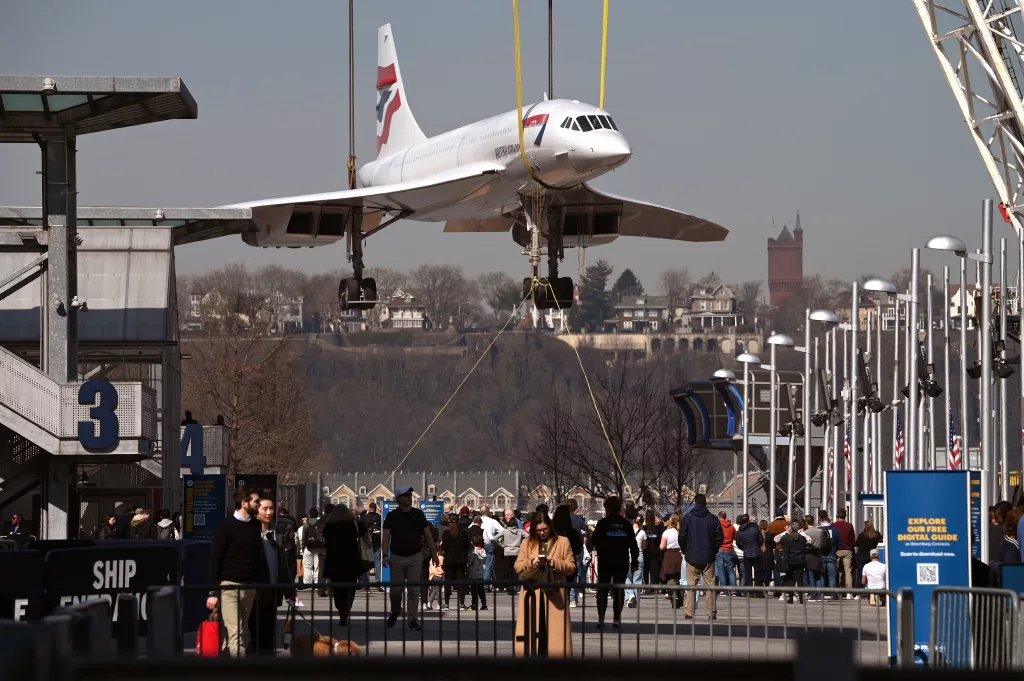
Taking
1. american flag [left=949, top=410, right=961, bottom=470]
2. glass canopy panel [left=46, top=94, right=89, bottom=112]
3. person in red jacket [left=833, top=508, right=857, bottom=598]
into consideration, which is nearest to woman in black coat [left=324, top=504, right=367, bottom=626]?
glass canopy panel [left=46, top=94, right=89, bottom=112]

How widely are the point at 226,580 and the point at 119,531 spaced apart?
50.0ft

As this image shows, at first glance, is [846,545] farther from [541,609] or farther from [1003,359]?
[541,609]

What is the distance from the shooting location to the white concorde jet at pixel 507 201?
1193 inches

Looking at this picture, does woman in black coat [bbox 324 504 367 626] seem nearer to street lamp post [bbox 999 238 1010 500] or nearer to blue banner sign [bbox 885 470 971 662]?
blue banner sign [bbox 885 470 971 662]

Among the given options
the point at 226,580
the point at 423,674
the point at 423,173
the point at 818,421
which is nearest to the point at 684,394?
the point at 818,421

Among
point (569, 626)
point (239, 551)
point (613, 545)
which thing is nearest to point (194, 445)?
point (613, 545)

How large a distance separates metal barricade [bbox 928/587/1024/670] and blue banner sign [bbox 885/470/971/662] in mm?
2211

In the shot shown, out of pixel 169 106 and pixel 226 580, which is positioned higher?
pixel 169 106

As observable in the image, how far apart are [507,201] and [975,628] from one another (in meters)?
21.7

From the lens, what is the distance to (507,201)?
3322cm

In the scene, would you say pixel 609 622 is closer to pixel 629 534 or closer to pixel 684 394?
pixel 629 534

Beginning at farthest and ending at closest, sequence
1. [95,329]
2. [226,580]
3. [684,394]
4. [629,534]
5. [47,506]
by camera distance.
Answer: [684,394]
[95,329]
[47,506]
[629,534]
[226,580]

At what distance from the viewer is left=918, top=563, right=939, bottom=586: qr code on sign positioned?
15.1 m

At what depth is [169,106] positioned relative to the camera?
93.8 feet
